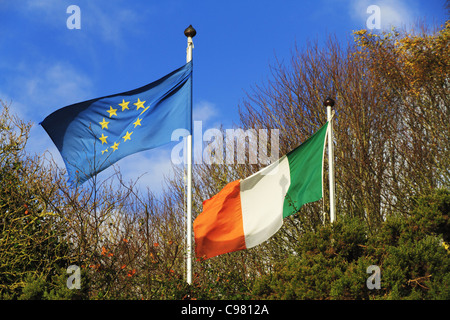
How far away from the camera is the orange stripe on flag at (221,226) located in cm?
925

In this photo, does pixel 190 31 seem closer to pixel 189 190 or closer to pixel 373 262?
pixel 189 190

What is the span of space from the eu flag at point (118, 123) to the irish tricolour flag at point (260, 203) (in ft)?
5.49

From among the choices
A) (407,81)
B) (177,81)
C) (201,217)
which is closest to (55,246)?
(201,217)

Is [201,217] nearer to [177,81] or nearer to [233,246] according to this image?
[233,246]

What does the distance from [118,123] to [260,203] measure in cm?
324

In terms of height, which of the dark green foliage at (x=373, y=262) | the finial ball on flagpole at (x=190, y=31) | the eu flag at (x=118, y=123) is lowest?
the dark green foliage at (x=373, y=262)

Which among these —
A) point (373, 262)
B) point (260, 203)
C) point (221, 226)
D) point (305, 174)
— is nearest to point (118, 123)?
point (221, 226)

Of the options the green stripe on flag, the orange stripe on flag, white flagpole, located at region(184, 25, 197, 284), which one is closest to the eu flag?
white flagpole, located at region(184, 25, 197, 284)

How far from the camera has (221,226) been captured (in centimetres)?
938

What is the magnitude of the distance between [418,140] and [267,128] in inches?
196

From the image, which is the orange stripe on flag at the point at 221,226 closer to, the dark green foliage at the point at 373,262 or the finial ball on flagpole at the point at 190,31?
the dark green foliage at the point at 373,262

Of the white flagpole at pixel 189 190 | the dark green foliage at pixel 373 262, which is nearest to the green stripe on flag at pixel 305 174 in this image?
the dark green foliage at pixel 373 262

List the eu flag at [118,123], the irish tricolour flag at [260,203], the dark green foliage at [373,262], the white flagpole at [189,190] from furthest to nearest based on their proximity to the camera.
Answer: the eu flag at [118,123]
the irish tricolour flag at [260,203]
the white flagpole at [189,190]
the dark green foliage at [373,262]
